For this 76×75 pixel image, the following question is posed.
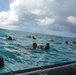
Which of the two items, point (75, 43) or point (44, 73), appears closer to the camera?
point (44, 73)

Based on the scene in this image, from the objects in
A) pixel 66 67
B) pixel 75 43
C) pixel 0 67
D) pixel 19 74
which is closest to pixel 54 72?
pixel 66 67

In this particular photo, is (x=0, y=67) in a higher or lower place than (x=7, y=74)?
lower

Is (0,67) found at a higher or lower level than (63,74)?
lower

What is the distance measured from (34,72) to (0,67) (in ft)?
37.8

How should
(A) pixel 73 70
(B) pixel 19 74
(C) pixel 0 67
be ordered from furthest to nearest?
1. (C) pixel 0 67
2. (A) pixel 73 70
3. (B) pixel 19 74

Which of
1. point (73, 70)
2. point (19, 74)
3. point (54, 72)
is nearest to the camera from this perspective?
point (19, 74)

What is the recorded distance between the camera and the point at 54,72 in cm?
583

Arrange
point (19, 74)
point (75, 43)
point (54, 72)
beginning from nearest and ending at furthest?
point (19, 74)
point (54, 72)
point (75, 43)

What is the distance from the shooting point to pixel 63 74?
605cm

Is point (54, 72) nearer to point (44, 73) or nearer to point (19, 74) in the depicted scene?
point (44, 73)

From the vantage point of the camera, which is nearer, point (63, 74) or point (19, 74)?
point (19, 74)

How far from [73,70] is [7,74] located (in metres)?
2.54

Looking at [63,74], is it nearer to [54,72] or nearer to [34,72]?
[54,72]

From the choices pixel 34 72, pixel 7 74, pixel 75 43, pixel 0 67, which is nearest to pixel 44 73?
pixel 34 72
